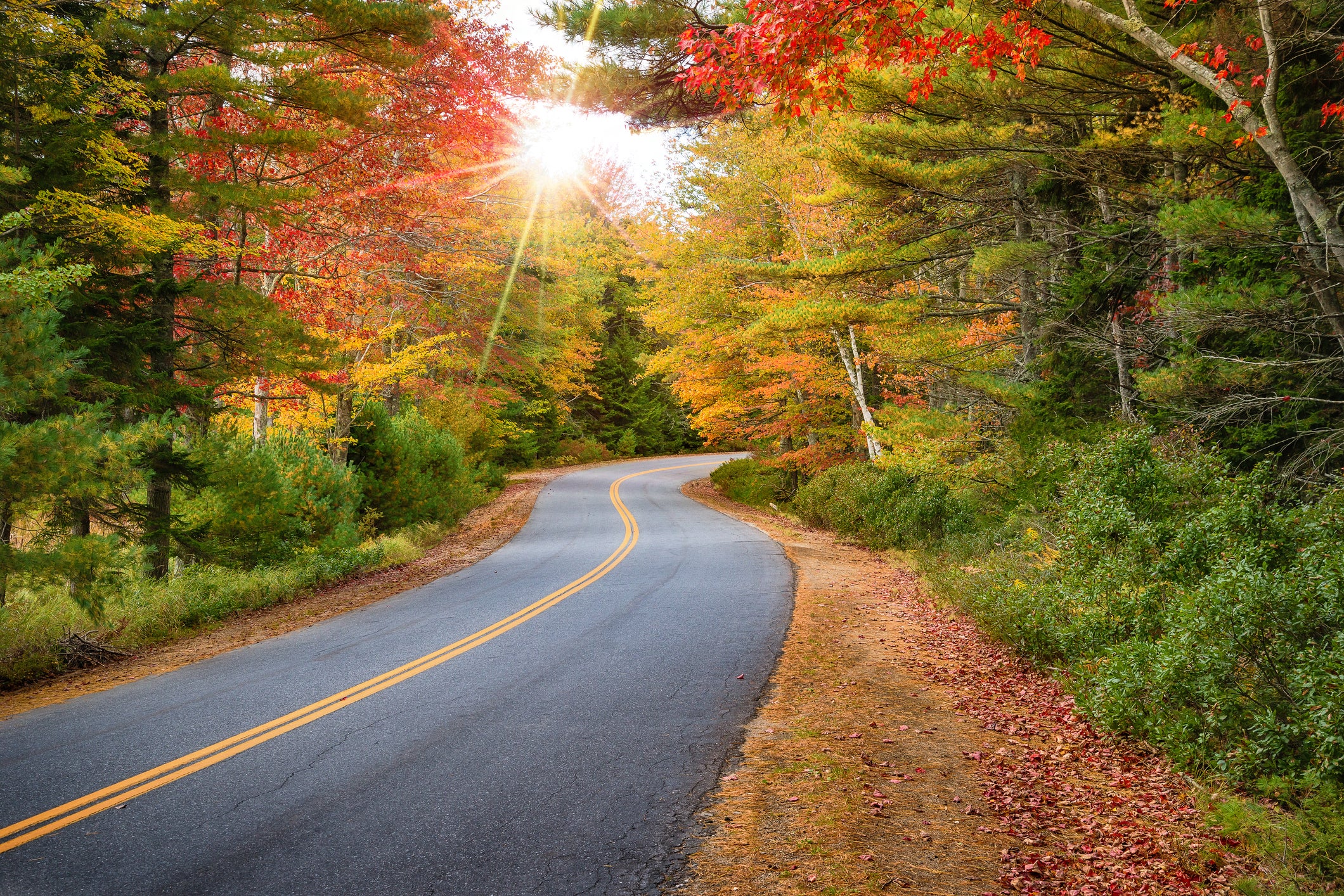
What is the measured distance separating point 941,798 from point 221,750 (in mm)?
5011

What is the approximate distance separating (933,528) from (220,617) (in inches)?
519

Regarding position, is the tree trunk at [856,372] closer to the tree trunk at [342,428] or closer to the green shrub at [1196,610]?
the green shrub at [1196,610]

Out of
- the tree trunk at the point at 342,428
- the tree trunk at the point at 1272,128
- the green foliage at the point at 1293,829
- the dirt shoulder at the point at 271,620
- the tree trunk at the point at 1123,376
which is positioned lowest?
the dirt shoulder at the point at 271,620

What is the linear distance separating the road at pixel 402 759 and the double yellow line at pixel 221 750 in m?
0.02

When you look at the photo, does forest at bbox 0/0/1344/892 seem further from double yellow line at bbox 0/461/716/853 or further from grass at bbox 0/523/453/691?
double yellow line at bbox 0/461/716/853

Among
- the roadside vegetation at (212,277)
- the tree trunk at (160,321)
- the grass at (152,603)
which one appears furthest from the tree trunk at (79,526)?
the tree trunk at (160,321)

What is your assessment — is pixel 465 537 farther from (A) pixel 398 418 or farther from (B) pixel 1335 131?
(B) pixel 1335 131

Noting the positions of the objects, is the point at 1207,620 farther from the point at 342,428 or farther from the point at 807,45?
the point at 342,428

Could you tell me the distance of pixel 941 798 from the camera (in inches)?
183

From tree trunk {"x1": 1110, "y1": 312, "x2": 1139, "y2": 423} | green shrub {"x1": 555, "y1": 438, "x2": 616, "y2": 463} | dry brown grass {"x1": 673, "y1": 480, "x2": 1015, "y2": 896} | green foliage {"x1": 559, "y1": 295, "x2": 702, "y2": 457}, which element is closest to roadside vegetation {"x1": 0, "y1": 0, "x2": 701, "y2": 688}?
dry brown grass {"x1": 673, "y1": 480, "x2": 1015, "y2": 896}

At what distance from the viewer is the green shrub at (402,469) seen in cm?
1762

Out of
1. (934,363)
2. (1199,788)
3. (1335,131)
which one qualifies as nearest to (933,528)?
(934,363)

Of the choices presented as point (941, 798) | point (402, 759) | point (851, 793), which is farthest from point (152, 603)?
point (941, 798)

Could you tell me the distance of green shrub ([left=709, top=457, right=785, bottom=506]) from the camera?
28922 millimetres
